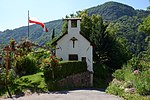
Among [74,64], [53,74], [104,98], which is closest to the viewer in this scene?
[104,98]

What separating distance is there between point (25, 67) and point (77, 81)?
23.3ft

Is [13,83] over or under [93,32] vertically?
under

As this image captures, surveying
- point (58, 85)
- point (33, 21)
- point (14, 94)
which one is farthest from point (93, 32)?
point (14, 94)

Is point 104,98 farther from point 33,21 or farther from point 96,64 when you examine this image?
point 96,64

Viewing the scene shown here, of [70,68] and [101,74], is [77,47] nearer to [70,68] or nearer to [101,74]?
[101,74]

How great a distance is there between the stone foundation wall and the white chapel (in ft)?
5.79

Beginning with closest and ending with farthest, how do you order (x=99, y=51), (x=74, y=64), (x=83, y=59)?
(x=74, y=64) → (x=83, y=59) → (x=99, y=51)

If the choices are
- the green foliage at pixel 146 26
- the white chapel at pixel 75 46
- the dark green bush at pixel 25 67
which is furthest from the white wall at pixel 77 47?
the green foliage at pixel 146 26

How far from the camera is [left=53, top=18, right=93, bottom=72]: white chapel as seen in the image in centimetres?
3769

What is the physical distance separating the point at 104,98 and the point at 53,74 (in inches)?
283

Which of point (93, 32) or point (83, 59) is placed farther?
point (93, 32)

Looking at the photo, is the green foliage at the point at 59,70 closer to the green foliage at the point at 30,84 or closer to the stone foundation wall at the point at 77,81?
the stone foundation wall at the point at 77,81

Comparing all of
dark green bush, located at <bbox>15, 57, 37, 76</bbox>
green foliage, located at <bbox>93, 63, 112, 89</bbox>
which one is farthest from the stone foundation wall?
green foliage, located at <bbox>93, 63, 112, 89</bbox>

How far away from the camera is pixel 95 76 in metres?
44.0
